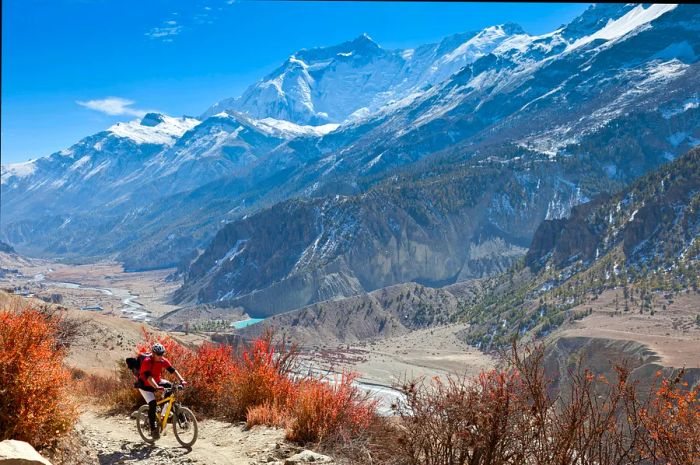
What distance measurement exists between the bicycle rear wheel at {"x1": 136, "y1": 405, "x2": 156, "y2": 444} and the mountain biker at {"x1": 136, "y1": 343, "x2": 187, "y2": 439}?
18cm

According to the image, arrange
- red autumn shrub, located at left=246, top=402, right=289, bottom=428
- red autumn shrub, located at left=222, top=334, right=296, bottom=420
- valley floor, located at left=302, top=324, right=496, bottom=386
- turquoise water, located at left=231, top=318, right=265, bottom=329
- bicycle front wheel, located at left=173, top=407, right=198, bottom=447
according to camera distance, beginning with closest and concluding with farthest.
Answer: bicycle front wheel, located at left=173, top=407, right=198, bottom=447
red autumn shrub, located at left=246, top=402, right=289, bottom=428
red autumn shrub, located at left=222, top=334, right=296, bottom=420
valley floor, located at left=302, top=324, right=496, bottom=386
turquoise water, located at left=231, top=318, right=265, bottom=329

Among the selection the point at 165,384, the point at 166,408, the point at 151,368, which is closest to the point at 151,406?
the point at 166,408

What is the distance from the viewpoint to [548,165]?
194750 mm

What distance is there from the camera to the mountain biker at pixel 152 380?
1161 cm

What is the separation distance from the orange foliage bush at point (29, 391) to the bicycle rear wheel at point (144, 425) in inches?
85.1

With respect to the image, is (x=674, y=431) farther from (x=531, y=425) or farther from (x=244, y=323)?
(x=244, y=323)

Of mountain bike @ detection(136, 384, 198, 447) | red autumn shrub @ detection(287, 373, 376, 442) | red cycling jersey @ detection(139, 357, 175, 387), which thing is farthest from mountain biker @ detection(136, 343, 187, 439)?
red autumn shrub @ detection(287, 373, 376, 442)

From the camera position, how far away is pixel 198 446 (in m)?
11.7

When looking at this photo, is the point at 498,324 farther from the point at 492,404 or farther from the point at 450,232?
the point at 492,404

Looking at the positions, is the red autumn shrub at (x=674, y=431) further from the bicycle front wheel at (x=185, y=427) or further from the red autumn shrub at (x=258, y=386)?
the bicycle front wheel at (x=185, y=427)

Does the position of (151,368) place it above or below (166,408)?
above

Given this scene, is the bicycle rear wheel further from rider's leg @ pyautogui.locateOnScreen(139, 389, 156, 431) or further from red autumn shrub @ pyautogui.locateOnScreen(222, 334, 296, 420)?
red autumn shrub @ pyautogui.locateOnScreen(222, 334, 296, 420)

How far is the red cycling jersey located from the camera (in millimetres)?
11633

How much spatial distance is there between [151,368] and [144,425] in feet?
5.86
